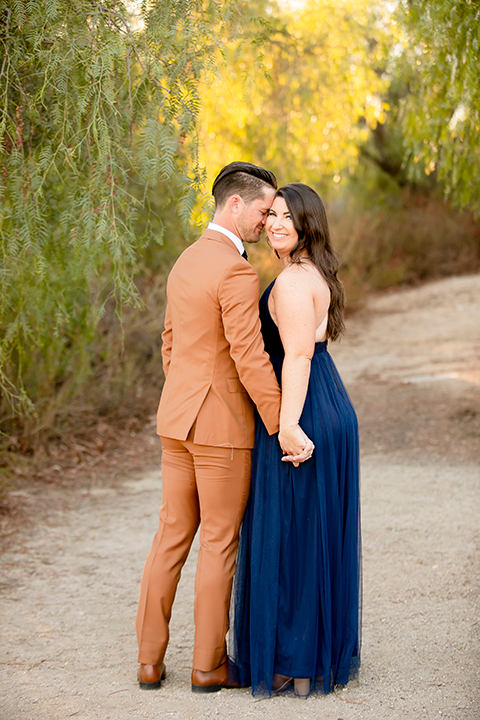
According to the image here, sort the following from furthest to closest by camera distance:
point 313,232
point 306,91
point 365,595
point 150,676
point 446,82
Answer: point 306,91
point 446,82
point 365,595
point 150,676
point 313,232

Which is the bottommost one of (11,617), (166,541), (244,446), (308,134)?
(11,617)

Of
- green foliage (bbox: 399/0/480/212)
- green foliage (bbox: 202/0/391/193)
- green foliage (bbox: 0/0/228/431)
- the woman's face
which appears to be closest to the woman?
the woman's face

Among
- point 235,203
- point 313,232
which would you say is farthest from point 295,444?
point 235,203

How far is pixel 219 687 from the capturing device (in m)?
2.95

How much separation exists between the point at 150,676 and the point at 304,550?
84 cm

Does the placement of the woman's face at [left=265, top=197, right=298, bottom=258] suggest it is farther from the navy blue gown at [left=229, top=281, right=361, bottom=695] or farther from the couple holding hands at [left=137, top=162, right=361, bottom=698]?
the navy blue gown at [left=229, top=281, right=361, bottom=695]

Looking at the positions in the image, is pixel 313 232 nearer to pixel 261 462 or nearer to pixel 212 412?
pixel 212 412

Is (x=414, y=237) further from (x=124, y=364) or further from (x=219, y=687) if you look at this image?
(x=219, y=687)

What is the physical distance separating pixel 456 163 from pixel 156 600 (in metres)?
4.79

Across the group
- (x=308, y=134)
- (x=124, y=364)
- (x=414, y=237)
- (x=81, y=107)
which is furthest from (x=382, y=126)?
(x=81, y=107)

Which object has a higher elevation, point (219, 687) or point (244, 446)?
point (244, 446)

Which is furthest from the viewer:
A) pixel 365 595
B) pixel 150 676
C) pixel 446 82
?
pixel 446 82

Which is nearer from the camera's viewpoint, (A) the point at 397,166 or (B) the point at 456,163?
(B) the point at 456,163

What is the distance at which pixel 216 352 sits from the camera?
280cm
